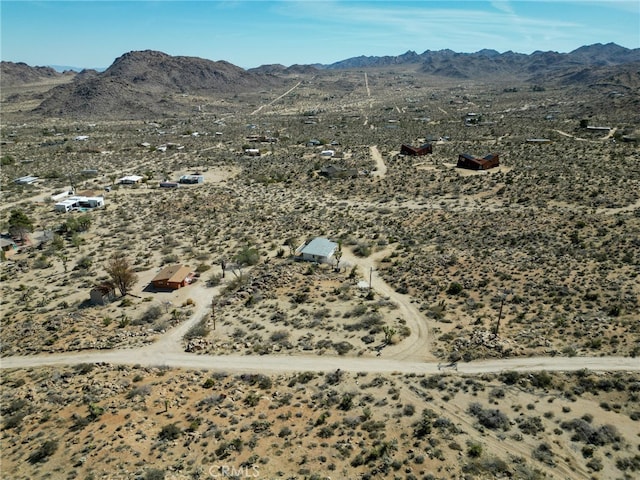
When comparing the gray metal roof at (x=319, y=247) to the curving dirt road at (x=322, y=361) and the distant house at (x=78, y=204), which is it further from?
the distant house at (x=78, y=204)

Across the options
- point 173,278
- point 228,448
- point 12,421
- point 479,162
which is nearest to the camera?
point 228,448

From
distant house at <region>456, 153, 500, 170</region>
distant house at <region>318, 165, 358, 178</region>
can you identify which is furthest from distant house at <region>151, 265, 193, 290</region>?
distant house at <region>456, 153, 500, 170</region>

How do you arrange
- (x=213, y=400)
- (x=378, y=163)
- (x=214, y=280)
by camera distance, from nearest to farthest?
(x=213, y=400) → (x=214, y=280) → (x=378, y=163)

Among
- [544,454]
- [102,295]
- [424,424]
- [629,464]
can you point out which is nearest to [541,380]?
[544,454]

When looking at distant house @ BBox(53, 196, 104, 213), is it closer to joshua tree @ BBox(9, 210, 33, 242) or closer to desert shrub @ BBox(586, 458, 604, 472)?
joshua tree @ BBox(9, 210, 33, 242)

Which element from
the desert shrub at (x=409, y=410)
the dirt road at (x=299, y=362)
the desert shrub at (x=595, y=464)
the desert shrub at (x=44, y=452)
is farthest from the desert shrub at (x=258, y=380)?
the desert shrub at (x=595, y=464)

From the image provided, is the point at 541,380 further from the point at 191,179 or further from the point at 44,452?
the point at 191,179
